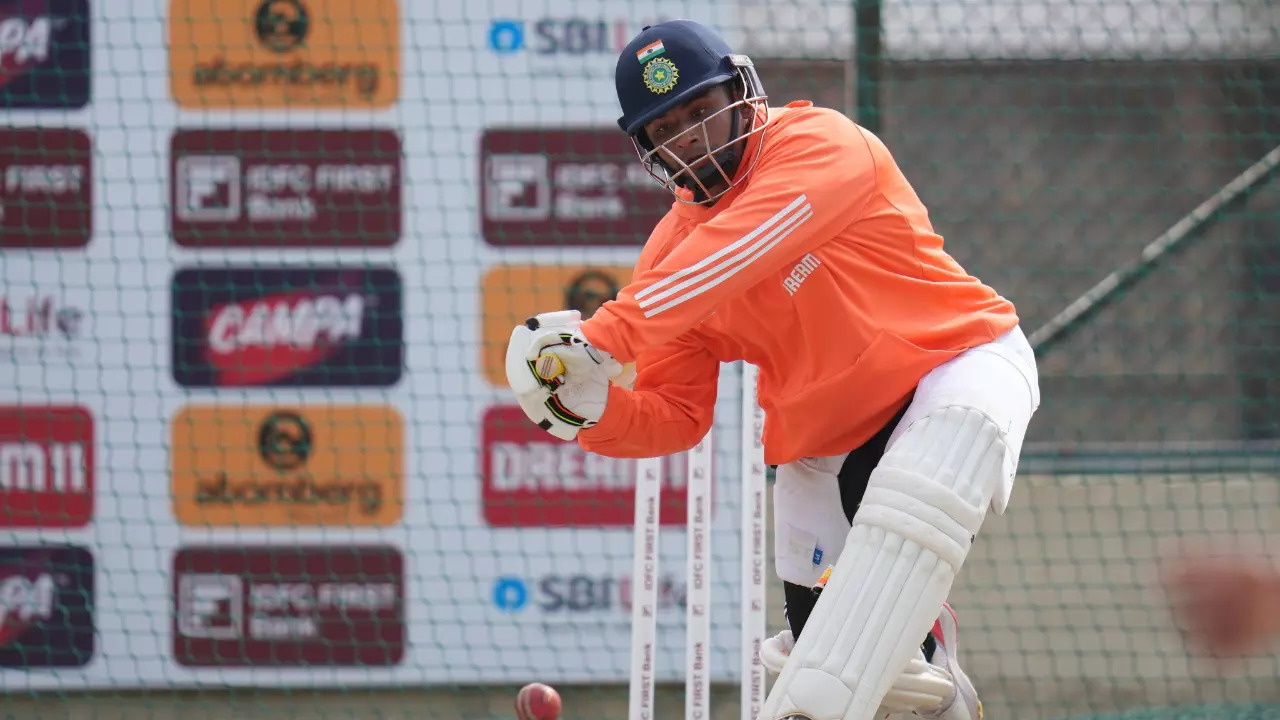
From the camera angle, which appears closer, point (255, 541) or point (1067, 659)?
point (255, 541)

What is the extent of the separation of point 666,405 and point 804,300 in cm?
37

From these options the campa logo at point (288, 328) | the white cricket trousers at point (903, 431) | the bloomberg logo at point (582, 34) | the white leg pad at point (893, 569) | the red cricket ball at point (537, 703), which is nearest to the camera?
the white leg pad at point (893, 569)

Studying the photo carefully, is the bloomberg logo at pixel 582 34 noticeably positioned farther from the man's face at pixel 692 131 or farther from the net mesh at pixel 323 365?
the man's face at pixel 692 131

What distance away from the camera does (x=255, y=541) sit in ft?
13.9

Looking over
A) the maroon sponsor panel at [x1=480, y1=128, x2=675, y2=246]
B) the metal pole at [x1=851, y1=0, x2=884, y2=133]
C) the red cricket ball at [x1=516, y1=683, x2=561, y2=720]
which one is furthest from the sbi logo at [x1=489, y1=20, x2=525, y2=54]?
the red cricket ball at [x1=516, y1=683, x2=561, y2=720]

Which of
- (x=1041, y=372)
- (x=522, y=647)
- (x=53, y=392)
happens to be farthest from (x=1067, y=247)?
(x=53, y=392)

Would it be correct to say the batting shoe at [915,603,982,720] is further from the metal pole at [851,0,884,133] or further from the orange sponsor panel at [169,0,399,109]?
the orange sponsor panel at [169,0,399,109]

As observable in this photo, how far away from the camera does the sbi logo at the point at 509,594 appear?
420 cm

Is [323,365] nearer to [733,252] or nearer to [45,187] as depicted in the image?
[45,187]

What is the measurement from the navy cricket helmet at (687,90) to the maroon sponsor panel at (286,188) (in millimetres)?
1989

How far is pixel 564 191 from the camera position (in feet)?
13.8

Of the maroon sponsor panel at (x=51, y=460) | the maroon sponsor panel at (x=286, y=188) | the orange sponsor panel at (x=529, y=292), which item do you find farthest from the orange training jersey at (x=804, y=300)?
the maroon sponsor panel at (x=51, y=460)

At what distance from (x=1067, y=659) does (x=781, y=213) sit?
2970 mm

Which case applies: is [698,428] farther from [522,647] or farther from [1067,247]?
[1067,247]
